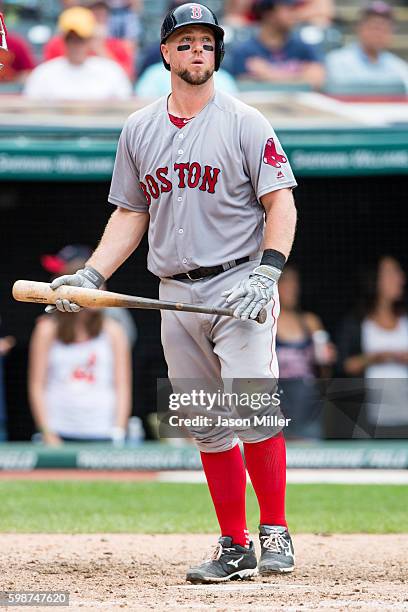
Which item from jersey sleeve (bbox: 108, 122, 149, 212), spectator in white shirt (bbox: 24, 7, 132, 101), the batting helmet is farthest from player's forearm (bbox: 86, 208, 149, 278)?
spectator in white shirt (bbox: 24, 7, 132, 101)

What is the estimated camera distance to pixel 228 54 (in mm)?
9453

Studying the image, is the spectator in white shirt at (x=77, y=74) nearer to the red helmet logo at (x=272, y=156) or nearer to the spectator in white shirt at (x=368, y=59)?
the spectator in white shirt at (x=368, y=59)

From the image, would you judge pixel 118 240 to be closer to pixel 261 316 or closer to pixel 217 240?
pixel 217 240

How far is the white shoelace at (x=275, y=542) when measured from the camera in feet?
13.8

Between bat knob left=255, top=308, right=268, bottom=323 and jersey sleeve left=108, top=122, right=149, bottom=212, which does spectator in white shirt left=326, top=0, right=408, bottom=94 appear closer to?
jersey sleeve left=108, top=122, right=149, bottom=212

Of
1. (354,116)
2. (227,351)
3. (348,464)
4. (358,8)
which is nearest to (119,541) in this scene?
(227,351)

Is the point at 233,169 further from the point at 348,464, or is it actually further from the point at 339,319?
the point at 339,319

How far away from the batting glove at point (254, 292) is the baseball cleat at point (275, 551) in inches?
32.0

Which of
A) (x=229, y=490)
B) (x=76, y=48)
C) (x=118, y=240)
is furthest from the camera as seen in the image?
(x=76, y=48)

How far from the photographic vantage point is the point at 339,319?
9.36 meters

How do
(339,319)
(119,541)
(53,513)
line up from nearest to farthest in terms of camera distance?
(119,541) → (53,513) → (339,319)

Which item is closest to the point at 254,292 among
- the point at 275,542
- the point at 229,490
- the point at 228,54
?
the point at 229,490

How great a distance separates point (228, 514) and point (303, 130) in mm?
4376

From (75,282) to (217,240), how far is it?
1.73 feet
